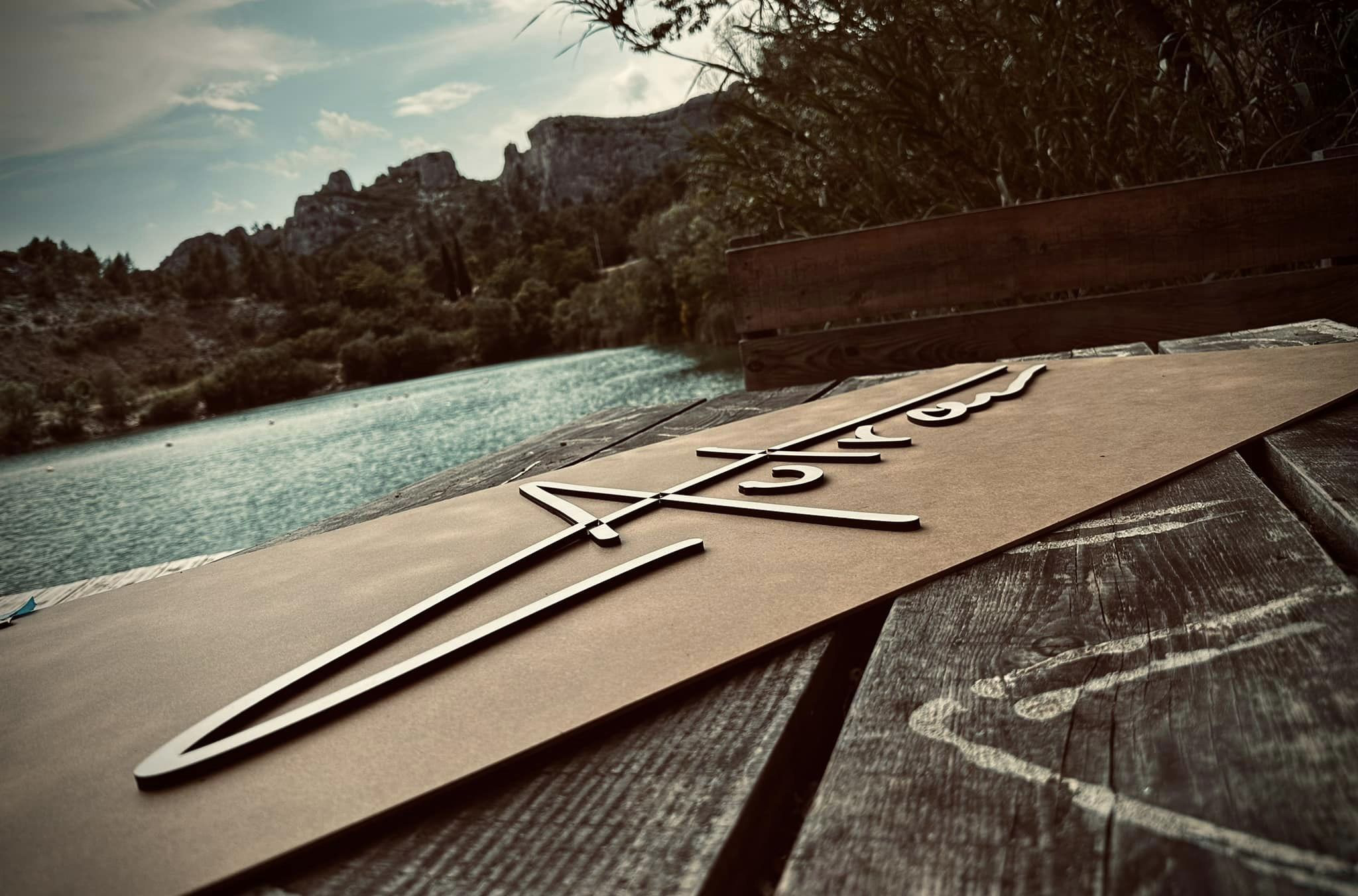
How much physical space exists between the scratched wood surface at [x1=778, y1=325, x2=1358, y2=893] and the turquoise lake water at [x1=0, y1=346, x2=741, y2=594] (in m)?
3.15

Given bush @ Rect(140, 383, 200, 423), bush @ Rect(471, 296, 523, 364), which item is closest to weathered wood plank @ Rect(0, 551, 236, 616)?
bush @ Rect(140, 383, 200, 423)

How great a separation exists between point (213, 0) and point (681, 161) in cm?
1685

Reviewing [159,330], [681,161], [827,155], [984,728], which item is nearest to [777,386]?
[827,155]

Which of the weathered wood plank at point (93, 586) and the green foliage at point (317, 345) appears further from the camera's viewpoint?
the green foliage at point (317, 345)

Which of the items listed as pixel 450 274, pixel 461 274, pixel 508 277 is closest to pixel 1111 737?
pixel 508 277

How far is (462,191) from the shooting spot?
88.8 m

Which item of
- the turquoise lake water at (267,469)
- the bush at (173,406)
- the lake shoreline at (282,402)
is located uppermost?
the bush at (173,406)

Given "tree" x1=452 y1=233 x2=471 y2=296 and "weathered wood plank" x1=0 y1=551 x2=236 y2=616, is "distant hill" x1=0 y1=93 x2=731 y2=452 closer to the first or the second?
"tree" x1=452 y1=233 x2=471 y2=296

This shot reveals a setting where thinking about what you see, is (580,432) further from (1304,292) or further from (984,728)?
(1304,292)

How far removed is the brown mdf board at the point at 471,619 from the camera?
0.47 m

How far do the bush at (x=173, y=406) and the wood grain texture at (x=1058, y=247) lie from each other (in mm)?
25532

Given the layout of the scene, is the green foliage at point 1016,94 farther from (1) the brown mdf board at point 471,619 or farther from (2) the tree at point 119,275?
(2) the tree at point 119,275

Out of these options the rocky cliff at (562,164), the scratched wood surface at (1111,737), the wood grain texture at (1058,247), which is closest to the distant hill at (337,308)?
the wood grain texture at (1058,247)

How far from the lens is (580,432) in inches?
82.0
